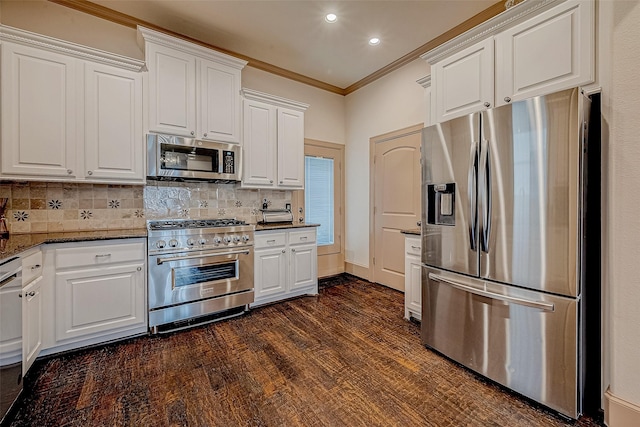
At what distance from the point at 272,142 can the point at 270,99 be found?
54 centimetres

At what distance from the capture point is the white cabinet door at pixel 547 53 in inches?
66.4

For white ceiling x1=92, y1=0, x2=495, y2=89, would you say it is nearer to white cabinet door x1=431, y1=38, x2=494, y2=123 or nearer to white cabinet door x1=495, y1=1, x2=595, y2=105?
white cabinet door x1=431, y1=38, x2=494, y2=123

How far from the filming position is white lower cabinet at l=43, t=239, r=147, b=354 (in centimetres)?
215

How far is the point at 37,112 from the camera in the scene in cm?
228

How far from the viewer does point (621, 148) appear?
152 centimetres

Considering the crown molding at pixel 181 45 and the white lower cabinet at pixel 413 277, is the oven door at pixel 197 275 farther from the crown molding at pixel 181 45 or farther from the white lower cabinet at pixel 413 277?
the crown molding at pixel 181 45

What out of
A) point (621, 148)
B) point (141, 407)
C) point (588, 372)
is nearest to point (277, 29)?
point (621, 148)

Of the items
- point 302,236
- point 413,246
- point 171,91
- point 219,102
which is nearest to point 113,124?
point 171,91

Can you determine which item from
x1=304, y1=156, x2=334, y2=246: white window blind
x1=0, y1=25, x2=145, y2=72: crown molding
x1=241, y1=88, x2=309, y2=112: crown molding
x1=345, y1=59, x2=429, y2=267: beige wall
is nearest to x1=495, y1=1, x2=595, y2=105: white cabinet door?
x1=345, y1=59, x2=429, y2=267: beige wall

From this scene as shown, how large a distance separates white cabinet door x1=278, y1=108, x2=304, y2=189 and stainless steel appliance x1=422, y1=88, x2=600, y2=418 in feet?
6.70

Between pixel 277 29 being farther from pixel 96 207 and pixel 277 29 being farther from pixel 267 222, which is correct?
pixel 96 207

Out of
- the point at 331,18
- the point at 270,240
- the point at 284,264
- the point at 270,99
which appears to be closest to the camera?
the point at 331,18

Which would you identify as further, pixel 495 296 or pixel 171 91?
pixel 171 91

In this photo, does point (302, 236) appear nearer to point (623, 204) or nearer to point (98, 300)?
point (98, 300)
